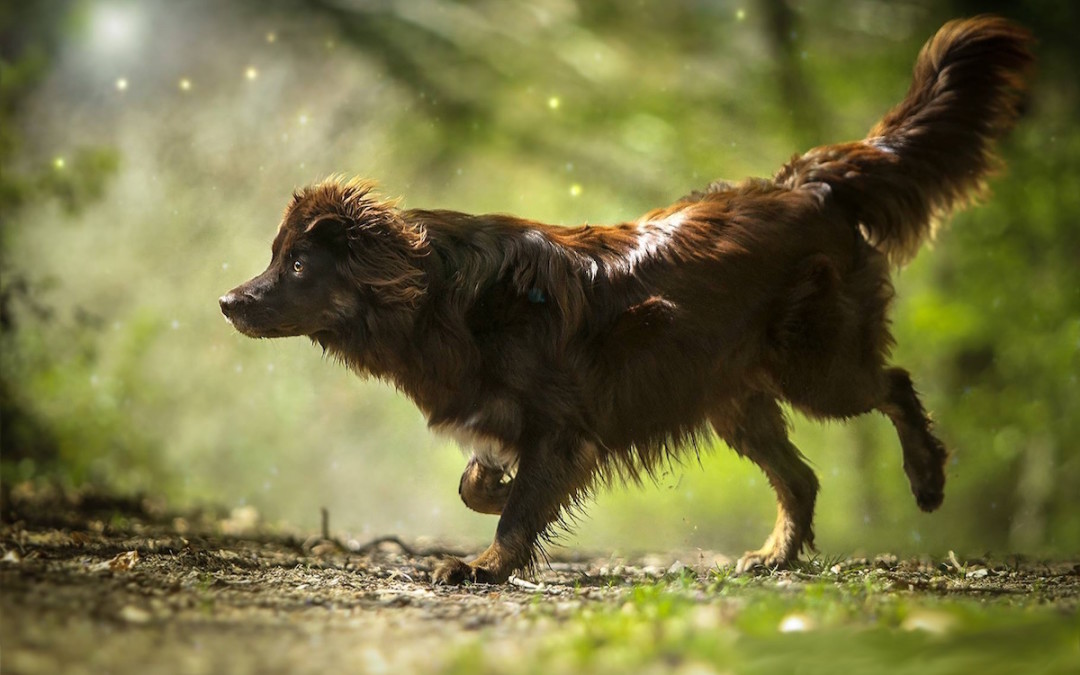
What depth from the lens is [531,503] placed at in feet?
14.5

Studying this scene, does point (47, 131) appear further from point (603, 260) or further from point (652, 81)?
point (603, 260)

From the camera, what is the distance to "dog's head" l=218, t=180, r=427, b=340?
4504mm

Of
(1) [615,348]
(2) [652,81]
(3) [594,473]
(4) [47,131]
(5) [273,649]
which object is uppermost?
(2) [652,81]

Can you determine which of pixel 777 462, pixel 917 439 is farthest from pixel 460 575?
pixel 917 439

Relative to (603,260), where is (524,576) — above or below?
below

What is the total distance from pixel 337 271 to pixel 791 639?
2.61m

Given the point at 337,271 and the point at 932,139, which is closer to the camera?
the point at 337,271

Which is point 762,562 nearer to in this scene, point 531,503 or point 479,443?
point 531,503

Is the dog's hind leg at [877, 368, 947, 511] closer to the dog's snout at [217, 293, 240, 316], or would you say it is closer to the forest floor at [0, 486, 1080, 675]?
the forest floor at [0, 486, 1080, 675]

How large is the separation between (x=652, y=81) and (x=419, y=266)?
7001mm

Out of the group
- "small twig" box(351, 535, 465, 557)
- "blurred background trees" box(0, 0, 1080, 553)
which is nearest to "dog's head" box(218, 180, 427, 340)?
"small twig" box(351, 535, 465, 557)

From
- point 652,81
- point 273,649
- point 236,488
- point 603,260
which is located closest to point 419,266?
point 603,260

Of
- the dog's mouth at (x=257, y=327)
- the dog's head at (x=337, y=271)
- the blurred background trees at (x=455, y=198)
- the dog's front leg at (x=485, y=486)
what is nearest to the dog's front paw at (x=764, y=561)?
the dog's front leg at (x=485, y=486)

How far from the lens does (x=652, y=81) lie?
10945 mm
